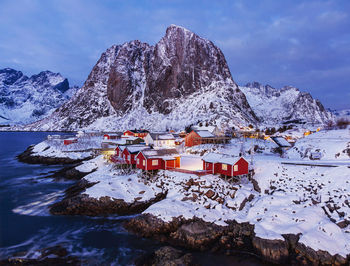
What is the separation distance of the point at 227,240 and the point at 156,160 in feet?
58.2

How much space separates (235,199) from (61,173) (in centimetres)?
3749

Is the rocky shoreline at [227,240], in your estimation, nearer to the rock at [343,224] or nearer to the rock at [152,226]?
the rock at [152,226]

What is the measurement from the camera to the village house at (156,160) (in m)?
34.9

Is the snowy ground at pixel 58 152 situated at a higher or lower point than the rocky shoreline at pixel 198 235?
higher

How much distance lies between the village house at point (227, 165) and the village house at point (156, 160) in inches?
230

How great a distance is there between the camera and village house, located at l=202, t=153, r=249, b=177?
2995cm

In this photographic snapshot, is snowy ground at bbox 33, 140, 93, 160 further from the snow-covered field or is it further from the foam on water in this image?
the snow-covered field

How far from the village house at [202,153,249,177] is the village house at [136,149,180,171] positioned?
584cm

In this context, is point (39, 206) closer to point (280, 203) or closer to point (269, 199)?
point (269, 199)

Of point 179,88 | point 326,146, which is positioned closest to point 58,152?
point 326,146

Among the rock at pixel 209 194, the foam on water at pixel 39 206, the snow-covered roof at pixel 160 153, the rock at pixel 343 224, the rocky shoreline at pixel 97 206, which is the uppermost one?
the snow-covered roof at pixel 160 153

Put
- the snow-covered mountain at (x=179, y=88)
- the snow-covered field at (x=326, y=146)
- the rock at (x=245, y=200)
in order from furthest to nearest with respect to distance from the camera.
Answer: the snow-covered mountain at (x=179, y=88) < the snow-covered field at (x=326, y=146) < the rock at (x=245, y=200)

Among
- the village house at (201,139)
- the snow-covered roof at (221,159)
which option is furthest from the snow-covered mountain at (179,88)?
the snow-covered roof at (221,159)

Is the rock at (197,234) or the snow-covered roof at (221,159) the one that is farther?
the snow-covered roof at (221,159)
